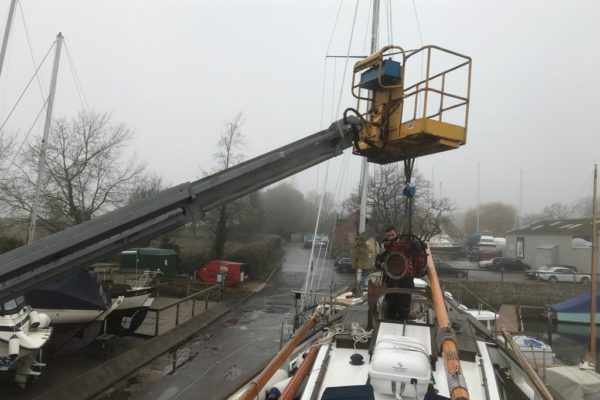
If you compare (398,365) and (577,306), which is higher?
(398,365)

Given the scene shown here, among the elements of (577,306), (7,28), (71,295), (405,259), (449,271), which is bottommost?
(577,306)

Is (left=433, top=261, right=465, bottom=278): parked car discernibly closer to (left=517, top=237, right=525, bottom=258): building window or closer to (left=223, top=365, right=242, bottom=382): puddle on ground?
(left=517, top=237, right=525, bottom=258): building window

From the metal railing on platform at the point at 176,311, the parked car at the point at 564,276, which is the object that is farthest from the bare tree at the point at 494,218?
the metal railing on platform at the point at 176,311

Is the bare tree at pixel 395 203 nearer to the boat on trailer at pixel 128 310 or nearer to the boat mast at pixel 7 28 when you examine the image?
the boat on trailer at pixel 128 310

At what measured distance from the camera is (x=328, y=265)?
37.1 meters

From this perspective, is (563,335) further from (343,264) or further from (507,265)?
(343,264)

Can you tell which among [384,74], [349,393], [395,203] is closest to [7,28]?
[384,74]

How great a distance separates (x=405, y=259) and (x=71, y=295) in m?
8.40

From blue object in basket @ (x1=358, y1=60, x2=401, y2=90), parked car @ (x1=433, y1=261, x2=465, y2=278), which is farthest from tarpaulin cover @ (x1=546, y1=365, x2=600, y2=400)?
parked car @ (x1=433, y1=261, x2=465, y2=278)

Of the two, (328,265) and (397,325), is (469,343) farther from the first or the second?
(328,265)

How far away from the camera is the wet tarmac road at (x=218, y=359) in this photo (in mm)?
9203

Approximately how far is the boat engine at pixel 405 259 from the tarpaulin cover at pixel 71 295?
7596mm

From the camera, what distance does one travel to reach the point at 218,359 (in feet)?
38.3

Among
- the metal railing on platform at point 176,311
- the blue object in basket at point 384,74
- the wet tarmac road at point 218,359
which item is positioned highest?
the blue object in basket at point 384,74
